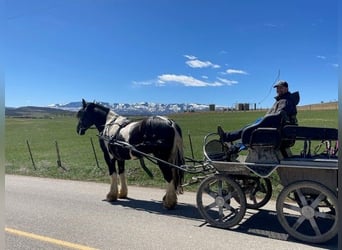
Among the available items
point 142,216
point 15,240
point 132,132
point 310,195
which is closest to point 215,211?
point 142,216

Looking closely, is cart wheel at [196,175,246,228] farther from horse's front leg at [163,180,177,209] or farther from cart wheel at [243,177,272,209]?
horse's front leg at [163,180,177,209]

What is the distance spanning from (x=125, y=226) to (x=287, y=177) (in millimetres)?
2354

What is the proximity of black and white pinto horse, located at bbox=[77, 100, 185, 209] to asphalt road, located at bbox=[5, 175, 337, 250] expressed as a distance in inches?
14.4

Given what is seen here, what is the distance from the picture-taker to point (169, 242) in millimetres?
4434

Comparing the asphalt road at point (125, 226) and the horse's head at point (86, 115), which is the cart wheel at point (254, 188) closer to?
the asphalt road at point (125, 226)

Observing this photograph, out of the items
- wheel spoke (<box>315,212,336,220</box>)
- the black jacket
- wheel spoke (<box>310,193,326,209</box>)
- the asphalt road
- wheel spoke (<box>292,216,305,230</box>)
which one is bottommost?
the asphalt road

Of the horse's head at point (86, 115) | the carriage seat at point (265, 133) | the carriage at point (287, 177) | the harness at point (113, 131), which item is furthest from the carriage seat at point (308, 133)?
the horse's head at point (86, 115)

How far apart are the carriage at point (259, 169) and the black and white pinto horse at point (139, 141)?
0.7 inches

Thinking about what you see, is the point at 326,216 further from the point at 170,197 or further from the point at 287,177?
the point at 170,197

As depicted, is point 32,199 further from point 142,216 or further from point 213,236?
point 213,236

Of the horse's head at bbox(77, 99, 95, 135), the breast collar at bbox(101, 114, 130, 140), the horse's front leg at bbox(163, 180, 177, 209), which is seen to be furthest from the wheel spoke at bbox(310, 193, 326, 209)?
the horse's head at bbox(77, 99, 95, 135)

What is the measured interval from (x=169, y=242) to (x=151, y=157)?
2.22m

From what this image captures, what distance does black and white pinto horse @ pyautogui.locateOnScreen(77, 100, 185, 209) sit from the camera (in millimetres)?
6457

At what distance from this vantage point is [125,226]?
5.18 m
